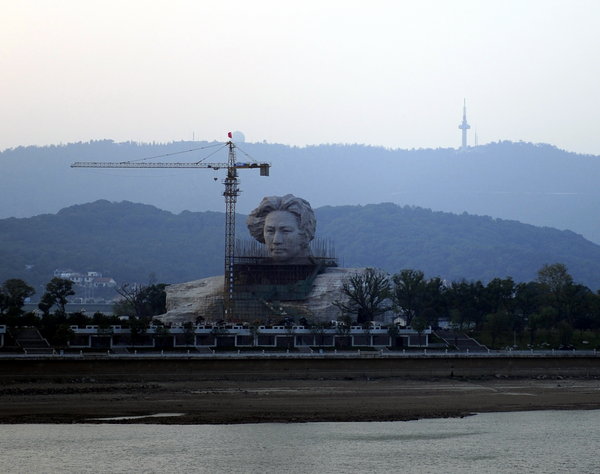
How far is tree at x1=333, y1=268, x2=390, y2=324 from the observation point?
117875mm

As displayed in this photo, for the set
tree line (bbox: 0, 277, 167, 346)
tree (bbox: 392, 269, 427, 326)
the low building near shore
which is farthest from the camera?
tree (bbox: 392, 269, 427, 326)

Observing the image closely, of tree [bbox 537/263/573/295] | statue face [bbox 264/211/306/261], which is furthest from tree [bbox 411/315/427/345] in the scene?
tree [bbox 537/263/573/295]

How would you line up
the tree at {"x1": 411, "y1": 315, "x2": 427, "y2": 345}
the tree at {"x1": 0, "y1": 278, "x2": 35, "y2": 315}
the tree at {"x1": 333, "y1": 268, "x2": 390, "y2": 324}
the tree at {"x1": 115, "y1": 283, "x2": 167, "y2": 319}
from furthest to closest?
the tree at {"x1": 115, "y1": 283, "x2": 167, "y2": 319}
the tree at {"x1": 333, "y1": 268, "x2": 390, "y2": 324}
the tree at {"x1": 0, "y1": 278, "x2": 35, "y2": 315}
the tree at {"x1": 411, "y1": 315, "x2": 427, "y2": 345}

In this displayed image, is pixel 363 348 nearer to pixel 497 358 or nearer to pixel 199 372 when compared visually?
pixel 497 358

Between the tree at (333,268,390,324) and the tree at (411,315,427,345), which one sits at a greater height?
the tree at (333,268,390,324)

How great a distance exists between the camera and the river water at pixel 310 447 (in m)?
53.9

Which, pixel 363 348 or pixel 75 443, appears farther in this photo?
pixel 363 348

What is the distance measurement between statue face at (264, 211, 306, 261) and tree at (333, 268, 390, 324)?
845cm

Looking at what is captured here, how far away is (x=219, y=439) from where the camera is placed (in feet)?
195

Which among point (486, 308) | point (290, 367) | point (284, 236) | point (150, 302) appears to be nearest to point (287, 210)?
point (284, 236)

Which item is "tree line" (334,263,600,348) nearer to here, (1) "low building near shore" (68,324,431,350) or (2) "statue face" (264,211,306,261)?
(1) "low building near shore" (68,324,431,350)

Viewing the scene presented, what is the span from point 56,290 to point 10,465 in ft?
221

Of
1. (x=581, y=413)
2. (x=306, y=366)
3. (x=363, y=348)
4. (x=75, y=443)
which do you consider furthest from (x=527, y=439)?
(x=363, y=348)

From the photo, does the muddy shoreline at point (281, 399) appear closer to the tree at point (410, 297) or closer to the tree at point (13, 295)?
the tree at point (410, 297)
